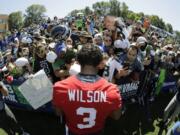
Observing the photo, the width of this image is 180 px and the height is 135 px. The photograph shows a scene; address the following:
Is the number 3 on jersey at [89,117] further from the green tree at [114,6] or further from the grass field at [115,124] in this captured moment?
the green tree at [114,6]

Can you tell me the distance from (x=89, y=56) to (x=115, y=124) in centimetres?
518

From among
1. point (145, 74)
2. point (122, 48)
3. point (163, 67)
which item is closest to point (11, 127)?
point (122, 48)

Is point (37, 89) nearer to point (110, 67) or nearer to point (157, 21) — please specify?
point (110, 67)

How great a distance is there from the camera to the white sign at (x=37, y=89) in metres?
7.29

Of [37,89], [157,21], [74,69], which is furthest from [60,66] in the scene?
[157,21]

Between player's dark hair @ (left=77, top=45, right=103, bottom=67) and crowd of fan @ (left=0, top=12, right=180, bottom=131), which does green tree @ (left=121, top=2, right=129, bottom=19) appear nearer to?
crowd of fan @ (left=0, top=12, right=180, bottom=131)

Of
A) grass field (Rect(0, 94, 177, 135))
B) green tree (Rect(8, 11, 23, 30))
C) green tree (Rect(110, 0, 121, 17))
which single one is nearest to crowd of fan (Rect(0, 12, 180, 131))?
grass field (Rect(0, 94, 177, 135))

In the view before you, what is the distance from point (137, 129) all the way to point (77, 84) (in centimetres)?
523

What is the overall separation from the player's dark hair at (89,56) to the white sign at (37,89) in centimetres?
375

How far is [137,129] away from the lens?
27.6 ft

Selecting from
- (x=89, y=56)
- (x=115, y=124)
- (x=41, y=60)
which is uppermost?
(x=89, y=56)

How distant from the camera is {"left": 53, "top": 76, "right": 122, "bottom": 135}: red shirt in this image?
3498 millimetres

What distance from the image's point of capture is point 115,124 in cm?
846

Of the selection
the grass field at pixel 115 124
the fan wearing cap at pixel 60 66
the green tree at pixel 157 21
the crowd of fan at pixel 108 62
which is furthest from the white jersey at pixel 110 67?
the green tree at pixel 157 21
